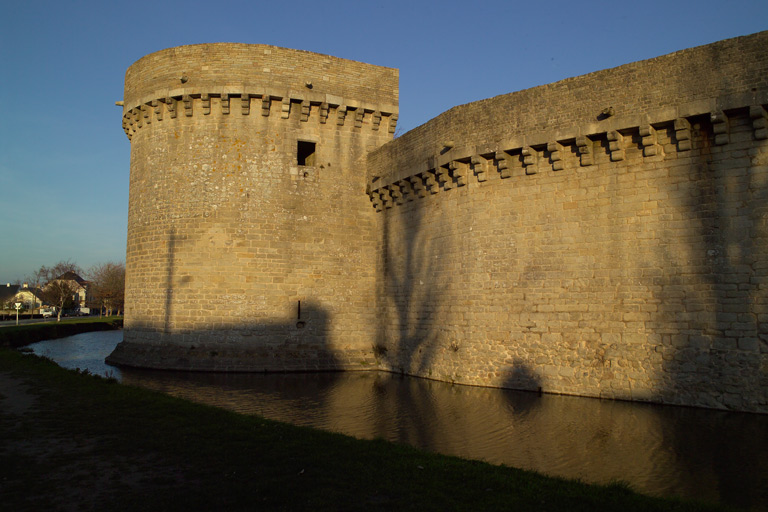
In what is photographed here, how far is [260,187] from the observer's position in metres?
15.9

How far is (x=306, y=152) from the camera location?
18.4 meters

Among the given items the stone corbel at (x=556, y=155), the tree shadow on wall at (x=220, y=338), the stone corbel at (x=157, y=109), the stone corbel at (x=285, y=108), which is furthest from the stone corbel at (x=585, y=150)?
the stone corbel at (x=157, y=109)

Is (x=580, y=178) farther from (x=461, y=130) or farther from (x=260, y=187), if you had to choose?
(x=260, y=187)

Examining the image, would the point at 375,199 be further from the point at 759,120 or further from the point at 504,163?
the point at 759,120

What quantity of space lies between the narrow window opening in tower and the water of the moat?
23.2ft

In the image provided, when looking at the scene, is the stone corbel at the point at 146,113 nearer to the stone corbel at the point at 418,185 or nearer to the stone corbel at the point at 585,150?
the stone corbel at the point at 418,185

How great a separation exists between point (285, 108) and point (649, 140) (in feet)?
32.5

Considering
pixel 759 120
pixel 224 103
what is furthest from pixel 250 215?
pixel 759 120

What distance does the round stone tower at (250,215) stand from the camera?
15594 mm

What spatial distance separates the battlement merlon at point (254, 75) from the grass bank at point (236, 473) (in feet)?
35.0

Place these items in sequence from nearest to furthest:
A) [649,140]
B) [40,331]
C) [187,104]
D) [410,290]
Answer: [649,140] → [410,290] → [187,104] → [40,331]

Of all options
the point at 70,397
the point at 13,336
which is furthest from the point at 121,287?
the point at 70,397

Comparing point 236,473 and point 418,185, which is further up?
point 418,185

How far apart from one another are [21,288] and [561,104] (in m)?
98.7
